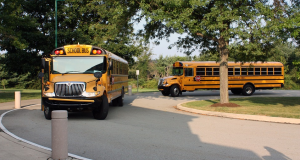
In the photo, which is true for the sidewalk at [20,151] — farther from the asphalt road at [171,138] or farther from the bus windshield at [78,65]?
the bus windshield at [78,65]

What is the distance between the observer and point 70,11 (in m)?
32.5

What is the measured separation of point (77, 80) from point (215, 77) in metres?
17.8

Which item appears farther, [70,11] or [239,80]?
[70,11]

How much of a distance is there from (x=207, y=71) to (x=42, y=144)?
20.8 meters

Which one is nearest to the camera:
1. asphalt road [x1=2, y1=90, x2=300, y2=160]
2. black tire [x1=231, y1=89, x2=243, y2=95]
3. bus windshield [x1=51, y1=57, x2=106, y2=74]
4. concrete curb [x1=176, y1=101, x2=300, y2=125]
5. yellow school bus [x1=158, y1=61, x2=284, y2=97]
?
asphalt road [x1=2, y1=90, x2=300, y2=160]

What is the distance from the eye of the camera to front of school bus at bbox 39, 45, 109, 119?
10781 millimetres

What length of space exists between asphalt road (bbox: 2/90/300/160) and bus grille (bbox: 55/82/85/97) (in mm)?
1020

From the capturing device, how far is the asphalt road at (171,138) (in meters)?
6.49

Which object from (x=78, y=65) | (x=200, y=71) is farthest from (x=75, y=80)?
(x=200, y=71)

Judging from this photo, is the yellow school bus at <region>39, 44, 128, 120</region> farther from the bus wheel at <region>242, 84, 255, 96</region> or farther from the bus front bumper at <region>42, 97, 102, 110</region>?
the bus wheel at <region>242, 84, 255, 96</region>

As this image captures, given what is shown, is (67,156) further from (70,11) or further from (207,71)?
(70,11)

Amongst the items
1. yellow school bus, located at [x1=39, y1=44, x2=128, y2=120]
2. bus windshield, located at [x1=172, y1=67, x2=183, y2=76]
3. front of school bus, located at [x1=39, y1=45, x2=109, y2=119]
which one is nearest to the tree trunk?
yellow school bus, located at [x1=39, y1=44, x2=128, y2=120]

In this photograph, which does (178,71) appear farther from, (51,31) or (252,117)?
(252,117)

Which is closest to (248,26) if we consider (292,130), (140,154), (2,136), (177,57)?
(292,130)
